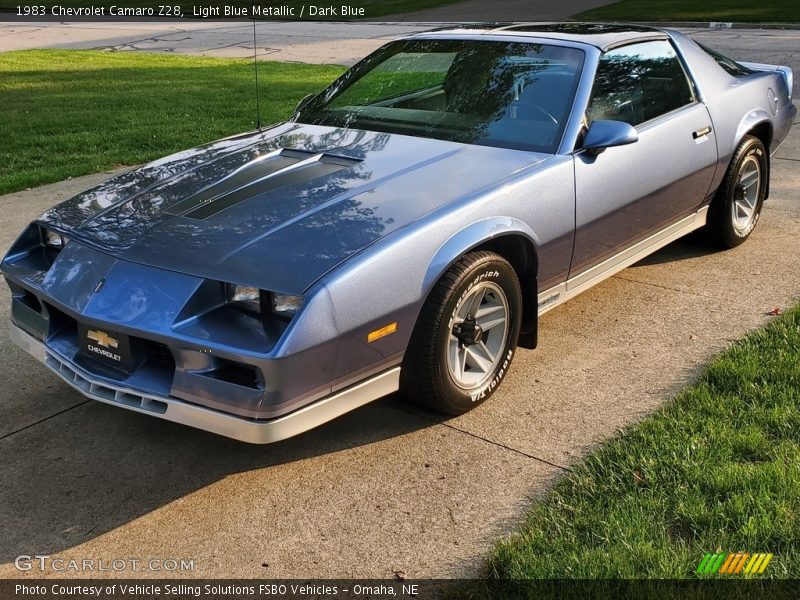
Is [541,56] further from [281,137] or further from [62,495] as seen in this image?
[62,495]

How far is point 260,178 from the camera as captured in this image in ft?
12.8

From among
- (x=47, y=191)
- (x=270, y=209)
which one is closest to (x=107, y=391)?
(x=270, y=209)

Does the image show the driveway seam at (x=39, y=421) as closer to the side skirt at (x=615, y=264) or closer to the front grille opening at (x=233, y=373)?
the front grille opening at (x=233, y=373)

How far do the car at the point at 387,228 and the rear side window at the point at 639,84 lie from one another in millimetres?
15

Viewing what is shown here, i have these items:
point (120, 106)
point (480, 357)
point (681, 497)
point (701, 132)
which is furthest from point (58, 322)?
point (120, 106)

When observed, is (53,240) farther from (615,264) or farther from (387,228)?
(615,264)

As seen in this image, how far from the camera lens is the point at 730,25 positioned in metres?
19.5

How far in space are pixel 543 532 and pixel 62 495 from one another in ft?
5.70

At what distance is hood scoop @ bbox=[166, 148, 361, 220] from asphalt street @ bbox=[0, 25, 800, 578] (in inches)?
36.4

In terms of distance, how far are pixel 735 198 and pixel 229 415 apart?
149 inches

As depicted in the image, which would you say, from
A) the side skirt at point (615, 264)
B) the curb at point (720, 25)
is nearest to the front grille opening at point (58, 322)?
the side skirt at point (615, 264)

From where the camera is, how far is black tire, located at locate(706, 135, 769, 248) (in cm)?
536

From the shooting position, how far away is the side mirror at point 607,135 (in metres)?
4.05

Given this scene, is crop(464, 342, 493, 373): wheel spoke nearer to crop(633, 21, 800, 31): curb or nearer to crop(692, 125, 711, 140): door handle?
crop(692, 125, 711, 140): door handle
